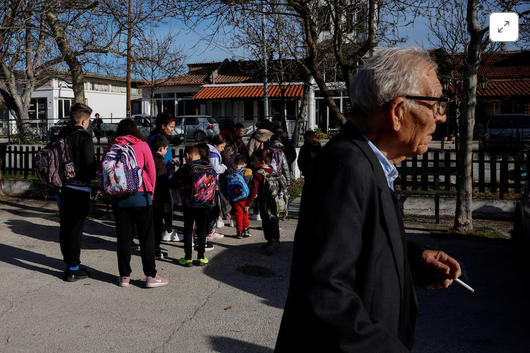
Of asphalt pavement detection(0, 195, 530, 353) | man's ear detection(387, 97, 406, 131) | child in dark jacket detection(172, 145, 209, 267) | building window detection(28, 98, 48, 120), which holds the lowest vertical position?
asphalt pavement detection(0, 195, 530, 353)

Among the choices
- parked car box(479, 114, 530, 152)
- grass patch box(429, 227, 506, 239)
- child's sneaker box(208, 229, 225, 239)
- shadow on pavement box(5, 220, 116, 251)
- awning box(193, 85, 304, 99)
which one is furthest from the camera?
awning box(193, 85, 304, 99)

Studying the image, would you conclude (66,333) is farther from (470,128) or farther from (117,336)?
(470,128)

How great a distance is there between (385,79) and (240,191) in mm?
6138

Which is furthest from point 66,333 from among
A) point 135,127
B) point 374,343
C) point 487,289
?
point 487,289

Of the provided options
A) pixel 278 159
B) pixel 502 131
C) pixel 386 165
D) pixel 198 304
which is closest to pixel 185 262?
pixel 198 304

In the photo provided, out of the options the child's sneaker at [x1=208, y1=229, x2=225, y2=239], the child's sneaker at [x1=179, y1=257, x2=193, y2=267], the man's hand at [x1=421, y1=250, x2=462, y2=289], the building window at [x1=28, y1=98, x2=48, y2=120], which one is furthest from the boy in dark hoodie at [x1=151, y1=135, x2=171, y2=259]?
the building window at [x1=28, y1=98, x2=48, y2=120]

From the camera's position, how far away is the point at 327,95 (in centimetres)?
963

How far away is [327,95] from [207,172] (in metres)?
3.69

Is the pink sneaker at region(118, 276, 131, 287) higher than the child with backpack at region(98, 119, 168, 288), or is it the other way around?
the child with backpack at region(98, 119, 168, 288)

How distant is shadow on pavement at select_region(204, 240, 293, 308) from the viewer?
581cm

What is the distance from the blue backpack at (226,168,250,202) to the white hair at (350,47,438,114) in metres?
6.01

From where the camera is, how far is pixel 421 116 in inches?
73.0

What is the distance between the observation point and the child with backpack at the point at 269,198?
7328 mm

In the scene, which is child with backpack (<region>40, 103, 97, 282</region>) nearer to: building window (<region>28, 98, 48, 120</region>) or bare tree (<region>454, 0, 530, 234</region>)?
bare tree (<region>454, 0, 530, 234</region>)
